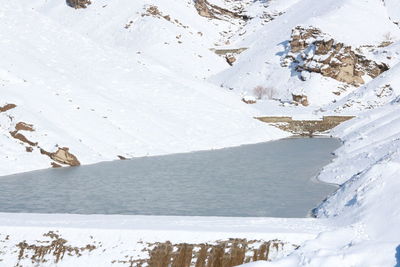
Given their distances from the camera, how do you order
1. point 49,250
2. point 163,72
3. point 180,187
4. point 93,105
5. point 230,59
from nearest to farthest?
point 49,250 < point 180,187 < point 93,105 < point 163,72 < point 230,59

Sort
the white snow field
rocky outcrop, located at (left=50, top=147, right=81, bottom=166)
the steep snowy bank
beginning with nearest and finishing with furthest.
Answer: the steep snowy bank, the white snow field, rocky outcrop, located at (left=50, top=147, right=81, bottom=166)

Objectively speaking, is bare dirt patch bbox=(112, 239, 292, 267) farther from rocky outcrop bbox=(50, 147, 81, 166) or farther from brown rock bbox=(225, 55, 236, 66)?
brown rock bbox=(225, 55, 236, 66)

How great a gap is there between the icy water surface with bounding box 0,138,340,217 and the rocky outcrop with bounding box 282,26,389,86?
45711 mm

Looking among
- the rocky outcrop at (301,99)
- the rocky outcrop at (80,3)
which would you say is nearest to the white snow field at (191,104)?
the rocky outcrop at (301,99)

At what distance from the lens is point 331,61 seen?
88.4m

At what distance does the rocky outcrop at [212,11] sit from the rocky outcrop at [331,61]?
152 feet

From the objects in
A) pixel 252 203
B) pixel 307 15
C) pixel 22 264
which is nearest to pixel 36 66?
pixel 252 203

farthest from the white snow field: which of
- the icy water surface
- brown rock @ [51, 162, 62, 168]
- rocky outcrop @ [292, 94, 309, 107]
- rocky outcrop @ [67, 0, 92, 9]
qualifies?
the icy water surface

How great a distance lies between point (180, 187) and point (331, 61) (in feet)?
205

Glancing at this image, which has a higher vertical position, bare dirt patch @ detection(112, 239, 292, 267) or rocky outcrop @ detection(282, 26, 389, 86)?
rocky outcrop @ detection(282, 26, 389, 86)

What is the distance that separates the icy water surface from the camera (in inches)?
1036

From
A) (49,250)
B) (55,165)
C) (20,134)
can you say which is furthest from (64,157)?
(49,250)

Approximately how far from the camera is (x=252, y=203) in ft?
88.7

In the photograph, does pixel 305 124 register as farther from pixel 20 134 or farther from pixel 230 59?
pixel 230 59
